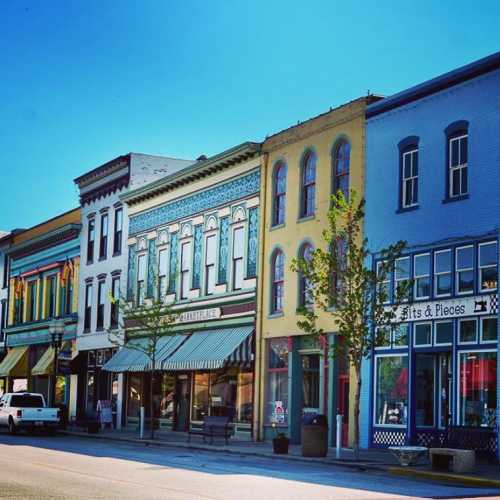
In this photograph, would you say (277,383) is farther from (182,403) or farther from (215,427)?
(182,403)

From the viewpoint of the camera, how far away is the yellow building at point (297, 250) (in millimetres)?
35281

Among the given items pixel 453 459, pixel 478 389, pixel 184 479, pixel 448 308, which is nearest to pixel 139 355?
pixel 448 308

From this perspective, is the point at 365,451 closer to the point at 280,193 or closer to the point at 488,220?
the point at 488,220

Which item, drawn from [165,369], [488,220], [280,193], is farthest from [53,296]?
[488,220]

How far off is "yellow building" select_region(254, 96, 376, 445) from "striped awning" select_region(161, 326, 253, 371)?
68 centimetres

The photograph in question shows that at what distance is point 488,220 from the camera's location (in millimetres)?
29422

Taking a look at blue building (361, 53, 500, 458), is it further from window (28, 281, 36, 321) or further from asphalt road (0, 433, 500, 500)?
window (28, 281, 36, 321)

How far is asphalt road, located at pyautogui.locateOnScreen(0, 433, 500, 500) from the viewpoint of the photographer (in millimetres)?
18183

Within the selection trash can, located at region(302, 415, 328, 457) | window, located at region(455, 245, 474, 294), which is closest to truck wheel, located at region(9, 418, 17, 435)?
trash can, located at region(302, 415, 328, 457)

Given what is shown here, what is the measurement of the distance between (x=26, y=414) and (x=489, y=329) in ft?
70.1

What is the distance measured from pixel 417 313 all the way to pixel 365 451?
4.38 m

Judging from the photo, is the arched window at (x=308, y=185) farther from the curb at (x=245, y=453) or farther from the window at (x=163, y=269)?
the window at (x=163, y=269)

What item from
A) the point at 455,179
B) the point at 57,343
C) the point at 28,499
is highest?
the point at 455,179

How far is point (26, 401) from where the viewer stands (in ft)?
148
